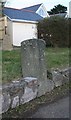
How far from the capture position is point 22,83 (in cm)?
541

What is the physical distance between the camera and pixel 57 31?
1875 cm

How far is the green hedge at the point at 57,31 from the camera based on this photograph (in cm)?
1864

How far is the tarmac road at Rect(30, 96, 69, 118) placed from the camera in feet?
16.2

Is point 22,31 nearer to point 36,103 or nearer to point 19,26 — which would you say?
point 19,26

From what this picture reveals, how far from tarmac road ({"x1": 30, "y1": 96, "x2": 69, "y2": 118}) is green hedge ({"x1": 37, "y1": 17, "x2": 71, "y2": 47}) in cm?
1301

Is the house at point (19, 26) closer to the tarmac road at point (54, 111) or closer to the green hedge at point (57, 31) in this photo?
the green hedge at point (57, 31)

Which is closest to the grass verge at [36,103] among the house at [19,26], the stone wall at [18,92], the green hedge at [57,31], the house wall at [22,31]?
the stone wall at [18,92]

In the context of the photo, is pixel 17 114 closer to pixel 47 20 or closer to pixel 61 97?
pixel 61 97

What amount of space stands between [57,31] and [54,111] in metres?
13.9

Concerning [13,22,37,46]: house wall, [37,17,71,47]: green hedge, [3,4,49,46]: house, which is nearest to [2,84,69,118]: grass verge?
[37,17,71,47]: green hedge

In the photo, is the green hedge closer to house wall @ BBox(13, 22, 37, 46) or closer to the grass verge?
house wall @ BBox(13, 22, 37, 46)

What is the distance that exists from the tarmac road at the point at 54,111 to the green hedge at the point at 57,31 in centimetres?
1301

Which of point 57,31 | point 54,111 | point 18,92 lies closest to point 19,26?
point 57,31

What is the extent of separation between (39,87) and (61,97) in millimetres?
549
